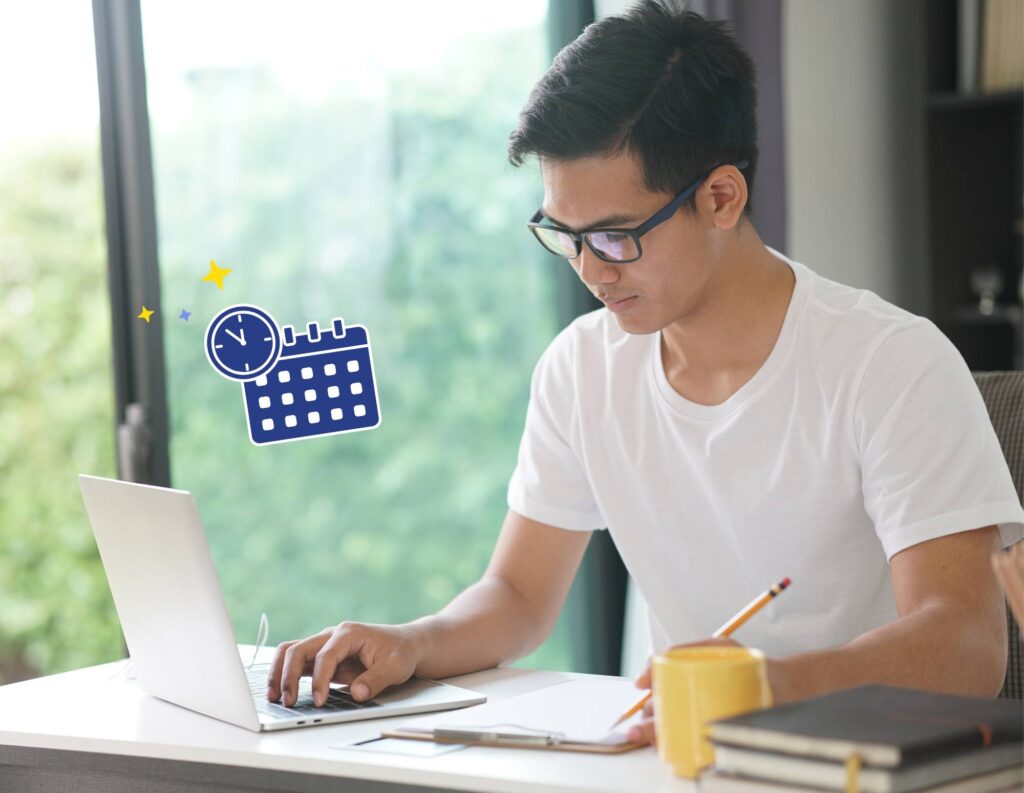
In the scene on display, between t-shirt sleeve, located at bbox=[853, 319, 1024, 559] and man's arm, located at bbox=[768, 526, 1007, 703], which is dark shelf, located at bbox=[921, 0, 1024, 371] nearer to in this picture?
t-shirt sleeve, located at bbox=[853, 319, 1024, 559]

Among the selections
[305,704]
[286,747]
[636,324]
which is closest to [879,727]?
[286,747]

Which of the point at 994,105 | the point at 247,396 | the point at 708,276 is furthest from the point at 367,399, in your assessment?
the point at 994,105

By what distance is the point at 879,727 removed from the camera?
3.29ft

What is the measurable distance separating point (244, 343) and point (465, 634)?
0.44 metres

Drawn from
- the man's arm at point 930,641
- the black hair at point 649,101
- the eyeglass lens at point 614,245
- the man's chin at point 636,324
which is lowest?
the man's arm at point 930,641

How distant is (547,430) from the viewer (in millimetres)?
1923

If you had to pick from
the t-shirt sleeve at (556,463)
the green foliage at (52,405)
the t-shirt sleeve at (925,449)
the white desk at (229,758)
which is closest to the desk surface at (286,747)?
the white desk at (229,758)

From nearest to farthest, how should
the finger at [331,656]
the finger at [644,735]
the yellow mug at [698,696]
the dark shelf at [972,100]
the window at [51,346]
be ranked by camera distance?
the yellow mug at [698,696] < the finger at [644,735] < the finger at [331,656] < the window at [51,346] < the dark shelf at [972,100]

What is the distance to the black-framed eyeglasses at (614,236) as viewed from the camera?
1.60 metres

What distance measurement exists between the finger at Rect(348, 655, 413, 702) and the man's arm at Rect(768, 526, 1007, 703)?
1.53ft

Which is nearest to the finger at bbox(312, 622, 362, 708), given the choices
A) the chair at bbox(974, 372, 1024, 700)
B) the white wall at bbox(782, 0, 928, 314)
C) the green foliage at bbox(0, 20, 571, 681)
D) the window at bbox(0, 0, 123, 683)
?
the chair at bbox(974, 372, 1024, 700)

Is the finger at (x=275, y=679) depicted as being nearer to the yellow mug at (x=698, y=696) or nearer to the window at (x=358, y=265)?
the yellow mug at (x=698, y=696)

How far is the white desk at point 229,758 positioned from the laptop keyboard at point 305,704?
0.04 metres

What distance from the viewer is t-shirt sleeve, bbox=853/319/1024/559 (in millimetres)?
1478
